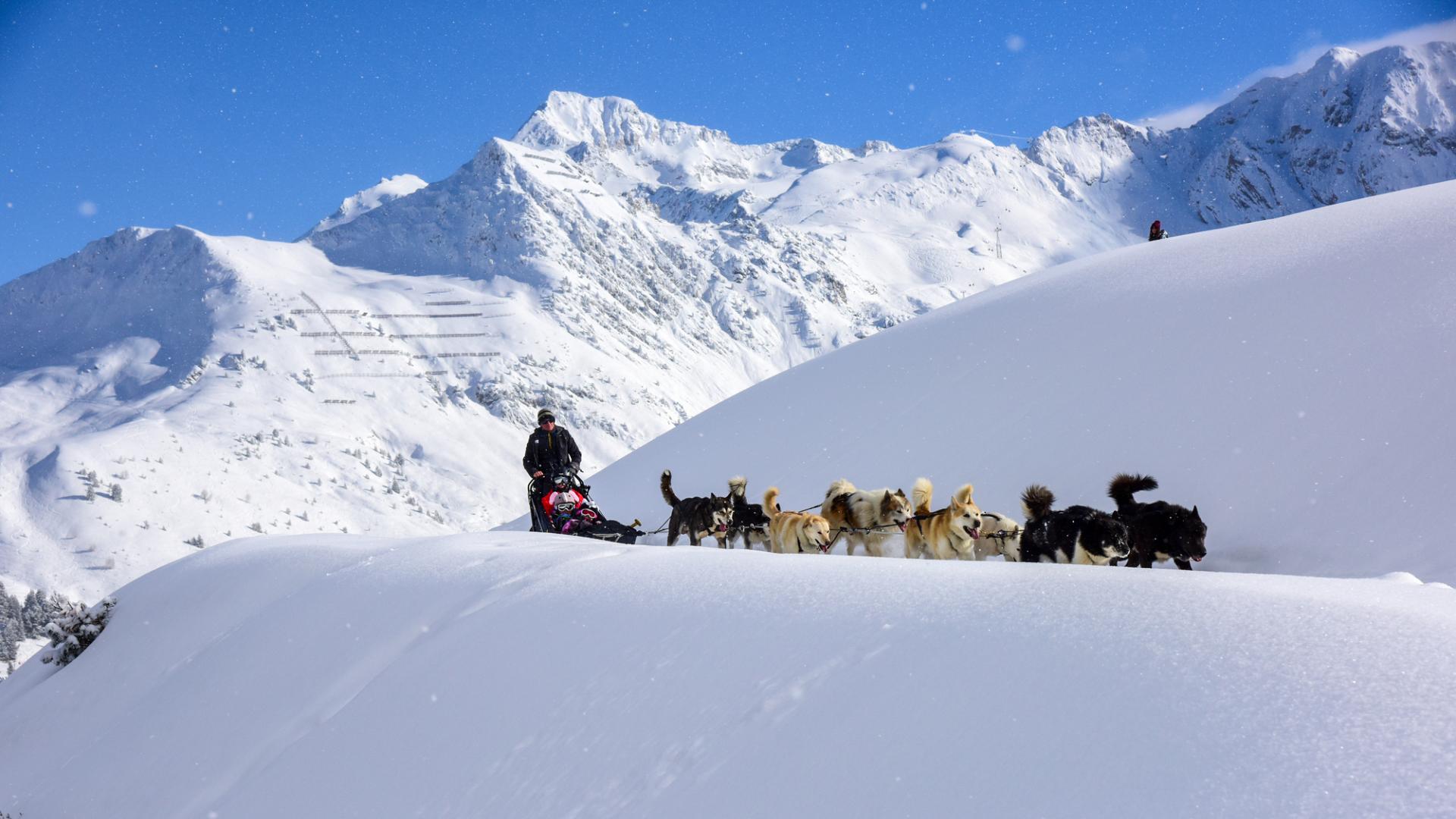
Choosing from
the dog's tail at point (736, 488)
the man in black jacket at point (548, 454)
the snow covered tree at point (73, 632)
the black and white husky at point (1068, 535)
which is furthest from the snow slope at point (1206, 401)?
Answer: the snow covered tree at point (73, 632)

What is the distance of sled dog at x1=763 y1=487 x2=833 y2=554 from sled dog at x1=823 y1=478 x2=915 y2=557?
0.78 ft

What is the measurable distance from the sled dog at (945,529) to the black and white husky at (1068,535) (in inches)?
19.7

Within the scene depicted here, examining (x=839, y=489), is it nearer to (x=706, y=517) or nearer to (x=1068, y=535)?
(x=706, y=517)

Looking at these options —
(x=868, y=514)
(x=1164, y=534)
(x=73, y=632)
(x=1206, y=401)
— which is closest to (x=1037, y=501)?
(x=1164, y=534)

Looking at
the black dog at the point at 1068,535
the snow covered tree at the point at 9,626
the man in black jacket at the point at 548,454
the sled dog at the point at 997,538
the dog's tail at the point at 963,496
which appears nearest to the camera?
the black dog at the point at 1068,535

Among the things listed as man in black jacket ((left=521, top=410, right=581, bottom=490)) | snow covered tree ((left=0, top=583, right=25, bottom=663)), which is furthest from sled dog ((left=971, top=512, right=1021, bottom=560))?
snow covered tree ((left=0, top=583, right=25, bottom=663))

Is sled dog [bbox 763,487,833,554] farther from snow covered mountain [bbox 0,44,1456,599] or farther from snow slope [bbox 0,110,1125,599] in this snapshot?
snow covered mountain [bbox 0,44,1456,599]

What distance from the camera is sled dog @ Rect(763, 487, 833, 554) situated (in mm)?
8305

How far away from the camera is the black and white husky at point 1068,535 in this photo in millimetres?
6477

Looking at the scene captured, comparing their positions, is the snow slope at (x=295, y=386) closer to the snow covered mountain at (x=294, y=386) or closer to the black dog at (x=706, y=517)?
the snow covered mountain at (x=294, y=386)

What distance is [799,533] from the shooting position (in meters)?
8.49

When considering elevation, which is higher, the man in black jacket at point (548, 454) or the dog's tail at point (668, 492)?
the man in black jacket at point (548, 454)

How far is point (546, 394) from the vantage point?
14188cm

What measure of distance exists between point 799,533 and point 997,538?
1923 mm
